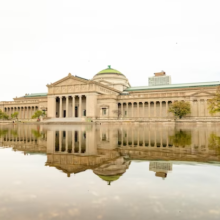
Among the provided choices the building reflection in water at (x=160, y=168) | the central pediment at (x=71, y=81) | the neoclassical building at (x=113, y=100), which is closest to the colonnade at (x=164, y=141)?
the building reflection in water at (x=160, y=168)

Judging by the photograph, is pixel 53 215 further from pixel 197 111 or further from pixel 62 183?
pixel 197 111

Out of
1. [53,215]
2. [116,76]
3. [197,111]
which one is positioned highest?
[116,76]

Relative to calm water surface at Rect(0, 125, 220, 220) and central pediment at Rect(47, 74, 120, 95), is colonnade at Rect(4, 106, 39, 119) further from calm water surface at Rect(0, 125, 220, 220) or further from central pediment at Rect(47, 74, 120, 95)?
calm water surface at Rect(0, 125, 220, 220)

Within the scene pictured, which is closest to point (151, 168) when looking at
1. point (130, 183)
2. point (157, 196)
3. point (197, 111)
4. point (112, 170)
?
point (112, 170)

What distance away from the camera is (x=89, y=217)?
441cm

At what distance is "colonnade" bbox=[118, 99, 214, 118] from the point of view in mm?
78000

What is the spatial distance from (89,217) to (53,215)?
0.77 meters

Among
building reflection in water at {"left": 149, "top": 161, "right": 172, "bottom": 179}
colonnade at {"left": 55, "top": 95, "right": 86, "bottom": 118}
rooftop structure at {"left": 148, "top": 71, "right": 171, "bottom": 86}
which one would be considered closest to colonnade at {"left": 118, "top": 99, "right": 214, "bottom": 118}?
colonnade at {"left": 55, "top": 95, "right": 86, "bottom": 118}

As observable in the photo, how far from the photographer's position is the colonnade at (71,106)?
3479 inches

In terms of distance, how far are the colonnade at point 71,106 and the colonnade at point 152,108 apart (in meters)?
15.5

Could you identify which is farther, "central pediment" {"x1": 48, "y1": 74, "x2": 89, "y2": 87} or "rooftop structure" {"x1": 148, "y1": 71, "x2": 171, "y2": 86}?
"rooftop structure" {"x1": 148, "y1": 71, "x2": 171, "y2": 86}

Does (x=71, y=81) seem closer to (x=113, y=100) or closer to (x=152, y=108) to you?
(x=113, y=100)

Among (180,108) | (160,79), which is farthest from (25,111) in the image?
(160,79)

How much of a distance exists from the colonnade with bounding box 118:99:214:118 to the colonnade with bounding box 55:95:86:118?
50.8 feet
